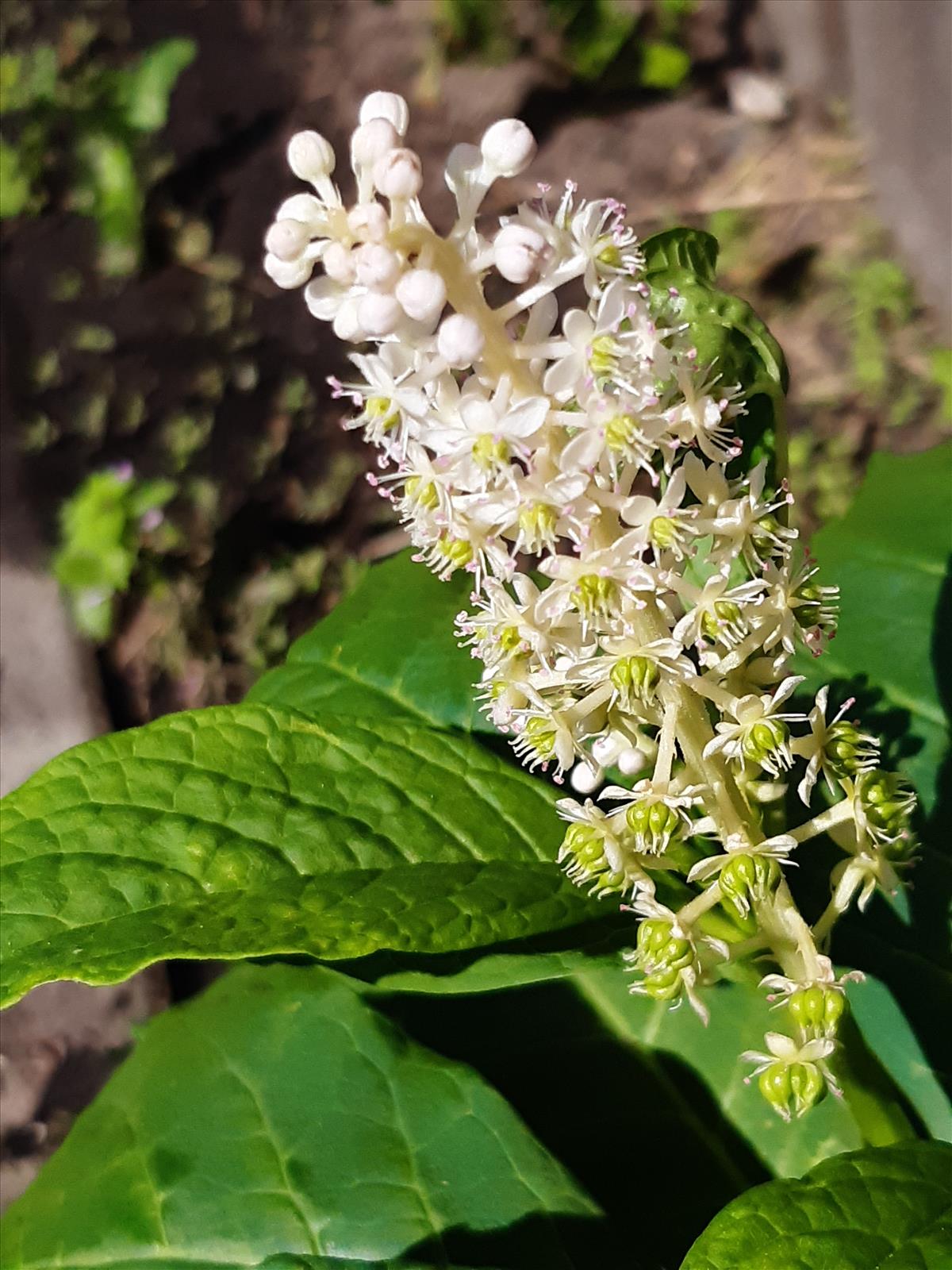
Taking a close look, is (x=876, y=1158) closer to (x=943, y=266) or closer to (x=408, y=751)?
(x=408, y=751)

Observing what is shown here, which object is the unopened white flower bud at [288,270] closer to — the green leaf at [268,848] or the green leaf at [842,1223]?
the green leaf at [268,848]

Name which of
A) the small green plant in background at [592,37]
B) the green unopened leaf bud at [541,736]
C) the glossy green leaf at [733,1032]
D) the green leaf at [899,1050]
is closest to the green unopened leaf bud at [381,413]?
the green unopened leaf bud at [541,736]

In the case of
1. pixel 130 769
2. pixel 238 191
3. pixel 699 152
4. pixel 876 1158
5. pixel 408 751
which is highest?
pixel 238 191

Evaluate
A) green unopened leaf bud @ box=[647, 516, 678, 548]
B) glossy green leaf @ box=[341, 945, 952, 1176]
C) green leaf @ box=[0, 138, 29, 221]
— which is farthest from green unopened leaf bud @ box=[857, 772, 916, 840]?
green leaf @ box=[0, 138, 29, 221]

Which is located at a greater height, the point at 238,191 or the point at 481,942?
the point at 238,191

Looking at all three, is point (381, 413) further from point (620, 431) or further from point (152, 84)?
point (152, 84)

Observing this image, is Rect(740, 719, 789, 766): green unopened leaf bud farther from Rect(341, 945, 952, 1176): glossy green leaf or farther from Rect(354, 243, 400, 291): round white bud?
Rect(354, 243, 400, 291): round white bud

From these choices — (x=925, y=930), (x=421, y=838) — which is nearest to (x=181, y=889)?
(x=421, y=838)
